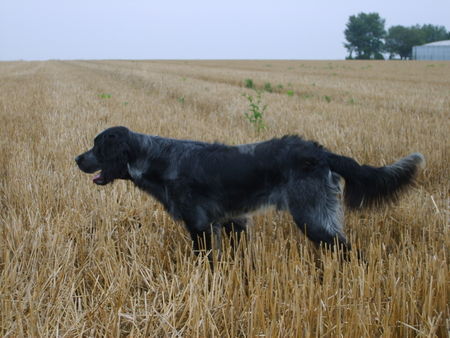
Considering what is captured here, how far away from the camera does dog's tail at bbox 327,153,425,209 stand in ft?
9.57

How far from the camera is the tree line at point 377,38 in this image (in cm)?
8138

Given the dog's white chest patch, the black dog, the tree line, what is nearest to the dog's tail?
the black dog

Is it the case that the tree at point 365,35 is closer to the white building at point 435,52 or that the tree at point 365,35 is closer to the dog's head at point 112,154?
the white building at point 435,52

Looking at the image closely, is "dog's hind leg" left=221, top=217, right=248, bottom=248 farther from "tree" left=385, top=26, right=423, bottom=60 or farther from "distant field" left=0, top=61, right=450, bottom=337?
"tree" left=385, top=26, right=423, bottom=60

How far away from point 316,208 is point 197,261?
0.98 meters

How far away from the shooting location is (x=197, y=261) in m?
3.13

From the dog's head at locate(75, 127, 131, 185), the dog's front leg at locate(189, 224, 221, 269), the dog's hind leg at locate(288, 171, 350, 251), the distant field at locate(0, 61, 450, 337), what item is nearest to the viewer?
the distant field at locate(0, 61, 450, 337)

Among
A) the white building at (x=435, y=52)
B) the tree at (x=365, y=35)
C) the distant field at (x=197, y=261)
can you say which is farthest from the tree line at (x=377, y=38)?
the distant field at (x=197, y=261)

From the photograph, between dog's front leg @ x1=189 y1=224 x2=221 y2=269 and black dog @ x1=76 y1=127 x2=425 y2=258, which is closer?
black dog @ x1=76 y1=127 x2=425 y2=258

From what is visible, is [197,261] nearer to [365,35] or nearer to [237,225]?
[237,225]

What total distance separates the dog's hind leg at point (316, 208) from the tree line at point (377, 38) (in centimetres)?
8407

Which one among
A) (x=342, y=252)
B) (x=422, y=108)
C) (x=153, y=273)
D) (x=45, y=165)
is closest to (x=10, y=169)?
(x=45, y=165)

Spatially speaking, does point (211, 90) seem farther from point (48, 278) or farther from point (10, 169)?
point (48, 278)

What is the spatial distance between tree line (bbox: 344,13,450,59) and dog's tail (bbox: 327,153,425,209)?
83.7 m
